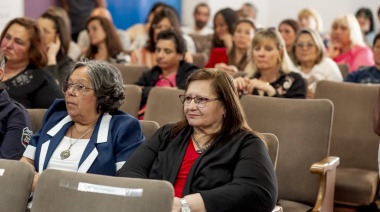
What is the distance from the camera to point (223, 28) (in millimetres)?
8000

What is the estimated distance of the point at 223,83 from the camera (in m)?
3.26

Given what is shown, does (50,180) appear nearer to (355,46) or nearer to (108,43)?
(108,43)

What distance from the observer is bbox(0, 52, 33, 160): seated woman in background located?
3688 millimetres

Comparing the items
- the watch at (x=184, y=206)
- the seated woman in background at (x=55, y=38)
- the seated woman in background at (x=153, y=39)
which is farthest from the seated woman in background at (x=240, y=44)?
the watch at (x=184, y=206)

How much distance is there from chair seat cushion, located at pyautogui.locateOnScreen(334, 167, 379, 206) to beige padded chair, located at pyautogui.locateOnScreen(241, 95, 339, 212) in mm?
406

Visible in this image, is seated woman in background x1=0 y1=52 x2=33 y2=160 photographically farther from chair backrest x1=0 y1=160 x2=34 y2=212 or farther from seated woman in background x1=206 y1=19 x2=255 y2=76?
seated woman in background x1=206 y1=19 x2=255 y2=76

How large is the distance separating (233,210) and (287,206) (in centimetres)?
102

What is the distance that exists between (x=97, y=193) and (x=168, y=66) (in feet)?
10.2

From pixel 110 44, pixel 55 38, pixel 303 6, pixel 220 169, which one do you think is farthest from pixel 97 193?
pixel 303 6

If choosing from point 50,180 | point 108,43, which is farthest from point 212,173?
point 108,43

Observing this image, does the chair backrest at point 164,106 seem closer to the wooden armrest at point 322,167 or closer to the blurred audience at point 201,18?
the wooden armrest at point 322,167

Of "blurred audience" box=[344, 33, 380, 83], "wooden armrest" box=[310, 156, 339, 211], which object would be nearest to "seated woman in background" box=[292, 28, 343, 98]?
"blurred audience" box=[344, 33, 380, 83]

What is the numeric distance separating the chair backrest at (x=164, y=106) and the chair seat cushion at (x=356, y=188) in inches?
38.9

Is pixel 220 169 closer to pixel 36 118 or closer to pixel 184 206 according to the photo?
pixel 184 206
